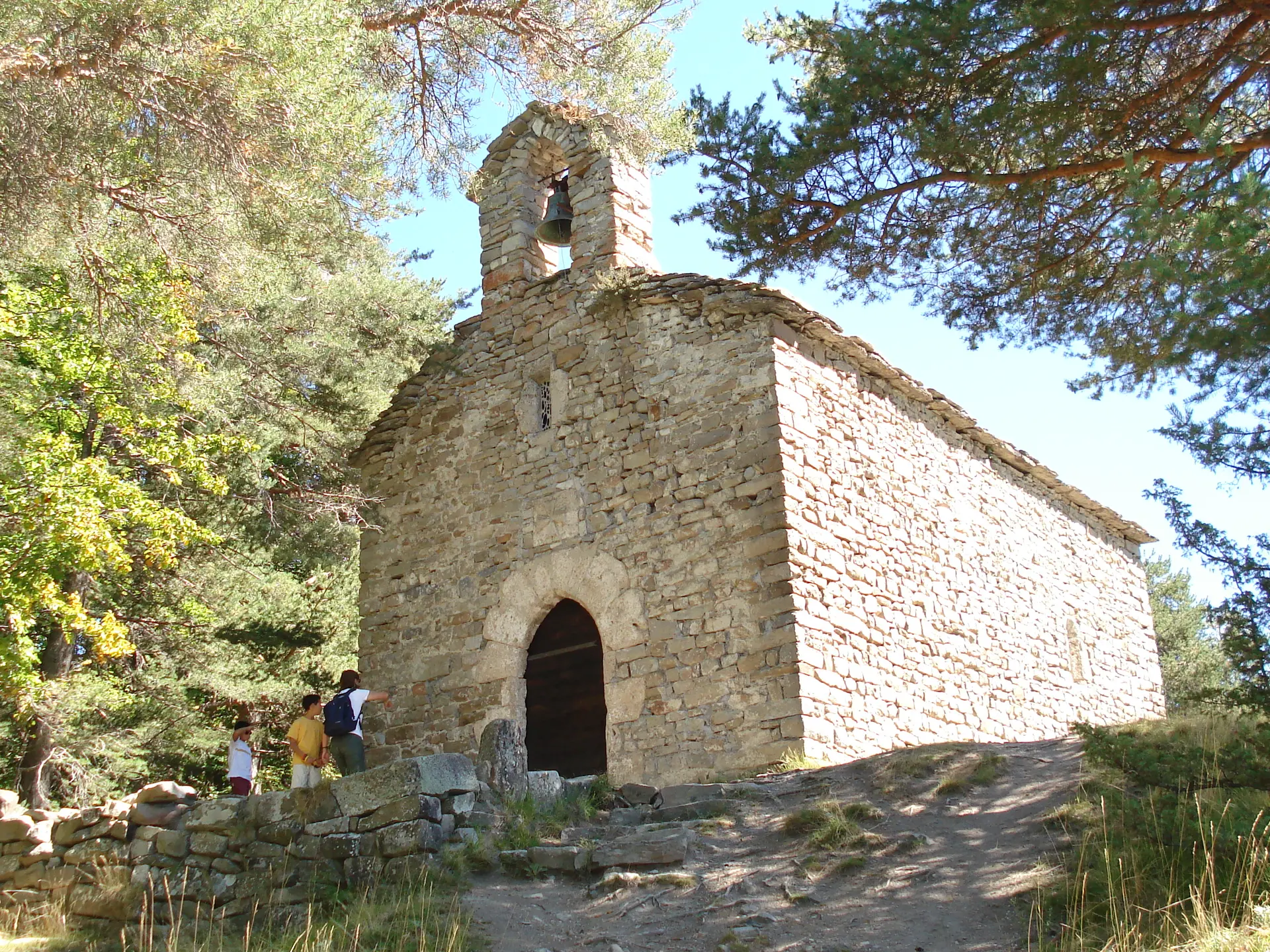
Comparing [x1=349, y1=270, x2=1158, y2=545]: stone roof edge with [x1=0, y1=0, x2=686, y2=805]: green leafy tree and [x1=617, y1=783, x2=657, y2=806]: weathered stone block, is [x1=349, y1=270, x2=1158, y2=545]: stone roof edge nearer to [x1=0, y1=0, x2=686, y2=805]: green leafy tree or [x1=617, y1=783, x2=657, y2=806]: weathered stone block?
[x1=0, y1=0, x2=686, y2=805]: green leafy tree

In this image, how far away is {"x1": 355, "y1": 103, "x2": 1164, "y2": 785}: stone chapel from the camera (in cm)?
866

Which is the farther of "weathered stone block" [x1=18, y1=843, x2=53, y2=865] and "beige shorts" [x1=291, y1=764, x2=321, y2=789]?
"weathered stone block" [x1=18, y1=843, x2=53, y2=865]

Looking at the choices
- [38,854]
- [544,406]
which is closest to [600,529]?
[544,406]

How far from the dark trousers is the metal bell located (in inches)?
216

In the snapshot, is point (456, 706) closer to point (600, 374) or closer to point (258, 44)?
point (600, 374)

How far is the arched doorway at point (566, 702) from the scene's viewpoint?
10.9m

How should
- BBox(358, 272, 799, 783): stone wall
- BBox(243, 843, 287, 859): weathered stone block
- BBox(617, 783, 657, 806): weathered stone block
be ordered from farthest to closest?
BBox(358, 272, 799, 783): stone wall < BBox(617, 783, 657, 806): weathered stone block < BBox(243, 843, 287, 859): weathered stone block

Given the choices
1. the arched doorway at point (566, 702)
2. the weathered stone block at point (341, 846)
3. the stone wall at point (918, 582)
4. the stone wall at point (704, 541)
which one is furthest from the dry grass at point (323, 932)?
the arched doorway at point (566, 702)

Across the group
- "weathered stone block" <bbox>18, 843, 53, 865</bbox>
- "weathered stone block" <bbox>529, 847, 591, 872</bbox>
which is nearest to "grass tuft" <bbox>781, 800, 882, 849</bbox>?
"weathered stone block" <bbox>529, 847, 591, 872</bbox>

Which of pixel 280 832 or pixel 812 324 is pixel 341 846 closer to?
pixel 280 832

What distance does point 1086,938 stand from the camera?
4.64 m

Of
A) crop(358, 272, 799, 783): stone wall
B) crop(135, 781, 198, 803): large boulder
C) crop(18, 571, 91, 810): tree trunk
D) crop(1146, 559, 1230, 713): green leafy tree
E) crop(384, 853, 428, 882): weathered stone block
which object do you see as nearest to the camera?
crop(384, 853, 428, 882): weathered stone block

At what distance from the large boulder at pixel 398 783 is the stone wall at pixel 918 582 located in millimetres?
2737

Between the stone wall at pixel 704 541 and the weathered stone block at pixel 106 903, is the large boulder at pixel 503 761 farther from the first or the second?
the weathered stone block at pixel 106 903
